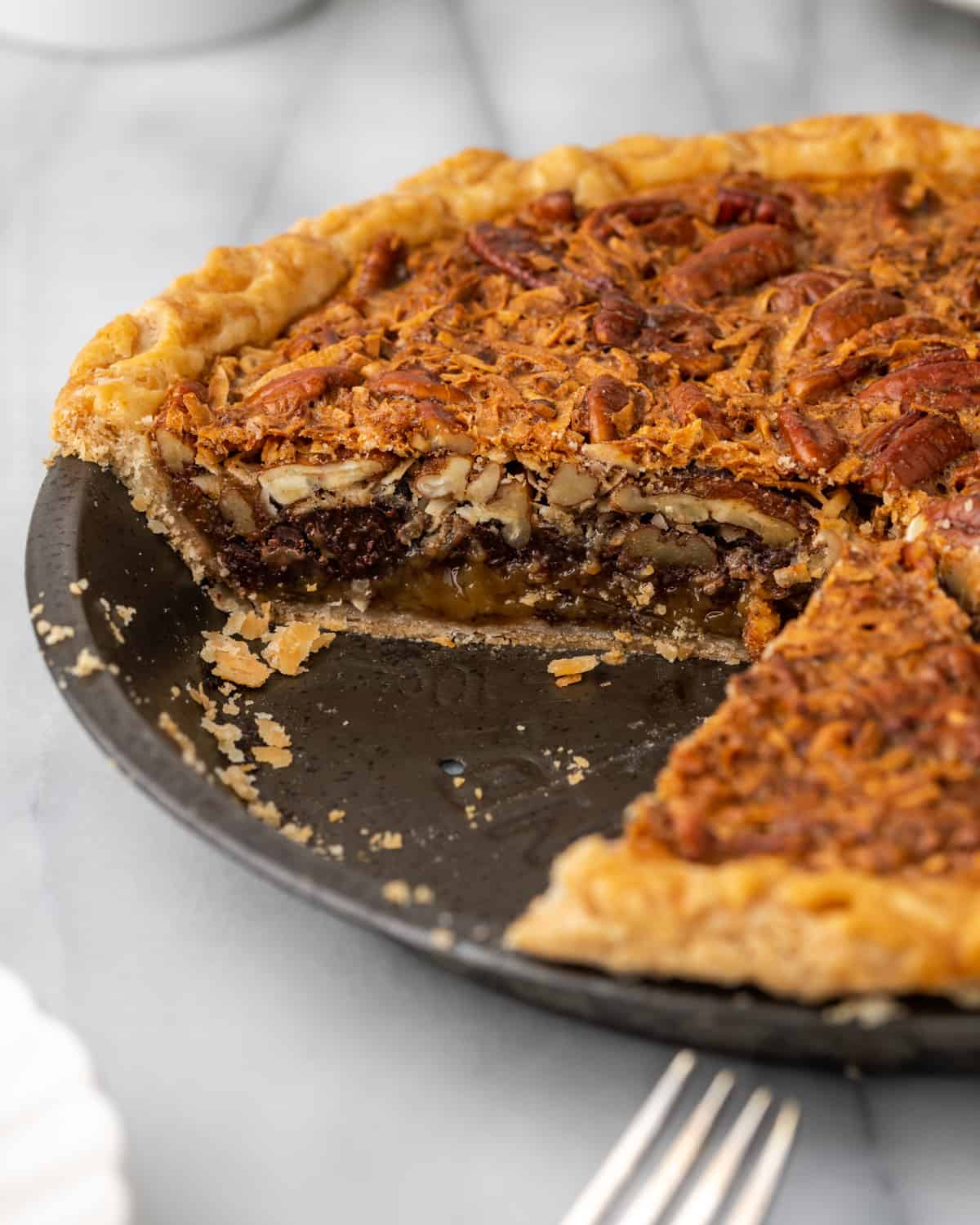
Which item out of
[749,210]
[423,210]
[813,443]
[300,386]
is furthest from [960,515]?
[423,210]

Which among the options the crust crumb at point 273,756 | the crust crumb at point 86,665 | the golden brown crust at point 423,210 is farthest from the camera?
the golden brown crust at point 423,210

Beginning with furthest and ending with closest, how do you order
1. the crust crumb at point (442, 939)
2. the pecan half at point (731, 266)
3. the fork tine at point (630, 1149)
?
1. the pecan half at point (731, 266)
2. the crust crumb at point (442, 939)
3. the fork tine at point (630, 1149)

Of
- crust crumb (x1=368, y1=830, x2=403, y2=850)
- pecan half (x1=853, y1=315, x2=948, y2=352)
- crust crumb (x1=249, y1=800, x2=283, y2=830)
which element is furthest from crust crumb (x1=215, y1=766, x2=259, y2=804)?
pecan half (x1=853, y1=315, x2=948, y2=352)

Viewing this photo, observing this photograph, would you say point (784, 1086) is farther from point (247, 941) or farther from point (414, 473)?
point (414, 473)

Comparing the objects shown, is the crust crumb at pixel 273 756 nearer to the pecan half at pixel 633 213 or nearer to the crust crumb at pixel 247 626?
the crust crumb at pixel 247 626

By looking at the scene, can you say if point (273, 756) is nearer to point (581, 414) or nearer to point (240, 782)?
point (240, 782)

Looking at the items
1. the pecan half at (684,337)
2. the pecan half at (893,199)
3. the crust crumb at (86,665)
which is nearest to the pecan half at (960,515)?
the pecan half at (684,337)
